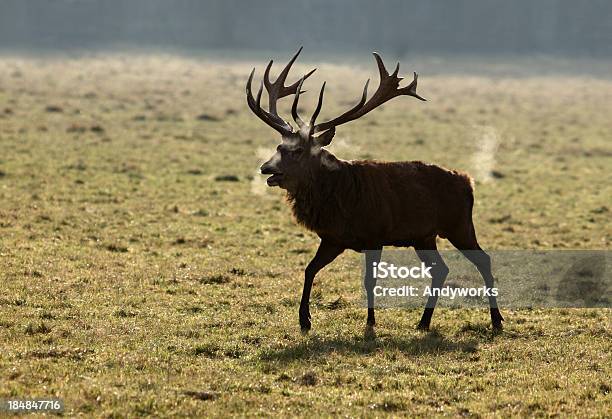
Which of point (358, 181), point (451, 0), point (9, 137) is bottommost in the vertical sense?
point (9, 137)

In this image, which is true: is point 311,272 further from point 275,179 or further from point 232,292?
→ point 232,292

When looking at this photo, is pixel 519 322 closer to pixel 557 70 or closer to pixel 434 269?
pixel 434 269

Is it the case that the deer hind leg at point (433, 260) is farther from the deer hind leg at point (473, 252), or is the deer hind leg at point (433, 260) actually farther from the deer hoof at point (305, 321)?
the deer hoof at point (305, 321)

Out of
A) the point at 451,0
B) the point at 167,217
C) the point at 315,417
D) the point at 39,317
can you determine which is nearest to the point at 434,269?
the point at 315,417

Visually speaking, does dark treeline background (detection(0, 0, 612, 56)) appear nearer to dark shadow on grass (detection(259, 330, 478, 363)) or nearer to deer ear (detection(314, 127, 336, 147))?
deer ear (detection(314, 127, 336, 147))

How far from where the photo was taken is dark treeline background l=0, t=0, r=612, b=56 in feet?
479

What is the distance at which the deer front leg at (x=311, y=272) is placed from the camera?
11883 millimetres

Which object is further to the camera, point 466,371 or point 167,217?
point 167,217

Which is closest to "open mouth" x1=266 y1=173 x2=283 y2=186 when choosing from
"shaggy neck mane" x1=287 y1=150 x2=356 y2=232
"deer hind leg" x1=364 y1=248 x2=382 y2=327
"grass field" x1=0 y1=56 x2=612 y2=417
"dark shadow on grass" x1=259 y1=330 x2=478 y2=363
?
"shaggy neck mane" x1=287 y1=150 x2=356 y2=232

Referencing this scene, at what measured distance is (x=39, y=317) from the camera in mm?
11836

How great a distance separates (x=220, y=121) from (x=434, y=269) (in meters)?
29.8

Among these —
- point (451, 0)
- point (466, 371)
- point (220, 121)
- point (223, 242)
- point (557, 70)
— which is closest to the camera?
point (466, 371)

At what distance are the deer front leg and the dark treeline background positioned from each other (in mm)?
126897

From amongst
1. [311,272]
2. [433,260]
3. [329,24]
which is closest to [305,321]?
[311,272]
